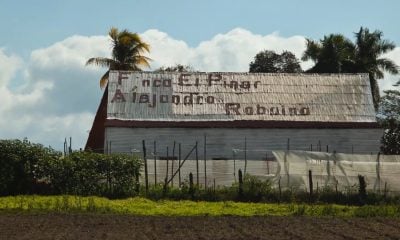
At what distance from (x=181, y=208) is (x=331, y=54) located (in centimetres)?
2789

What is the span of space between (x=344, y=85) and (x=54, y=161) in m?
18.8

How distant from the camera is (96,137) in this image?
40.5m

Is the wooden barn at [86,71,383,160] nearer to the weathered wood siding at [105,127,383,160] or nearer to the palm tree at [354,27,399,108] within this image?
the weathered wood siding at [105,127,383,160]

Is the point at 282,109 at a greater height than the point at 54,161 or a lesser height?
greater

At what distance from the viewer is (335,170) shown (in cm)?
2602

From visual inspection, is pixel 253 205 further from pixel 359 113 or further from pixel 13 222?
pixel 359 113

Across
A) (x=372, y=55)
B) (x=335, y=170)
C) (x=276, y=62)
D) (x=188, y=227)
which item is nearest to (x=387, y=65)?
(x=372, y=55)

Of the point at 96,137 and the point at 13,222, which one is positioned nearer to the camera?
the point at 13,222

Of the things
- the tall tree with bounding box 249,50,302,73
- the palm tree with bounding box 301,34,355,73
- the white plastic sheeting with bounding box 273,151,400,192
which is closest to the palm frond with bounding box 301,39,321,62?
the palm tree with bounding box 301,34,355,73

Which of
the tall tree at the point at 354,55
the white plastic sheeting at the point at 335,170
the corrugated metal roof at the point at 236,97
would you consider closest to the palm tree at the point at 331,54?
the tall tree at the point at 354,55

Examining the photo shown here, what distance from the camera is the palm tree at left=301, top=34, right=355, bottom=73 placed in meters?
47.7

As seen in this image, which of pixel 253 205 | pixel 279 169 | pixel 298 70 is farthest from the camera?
pixel 298 70

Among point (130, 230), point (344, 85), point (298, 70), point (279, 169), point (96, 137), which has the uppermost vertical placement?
point (298, 70)

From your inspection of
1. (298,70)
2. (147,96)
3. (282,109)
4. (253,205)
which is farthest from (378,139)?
(298,70)
